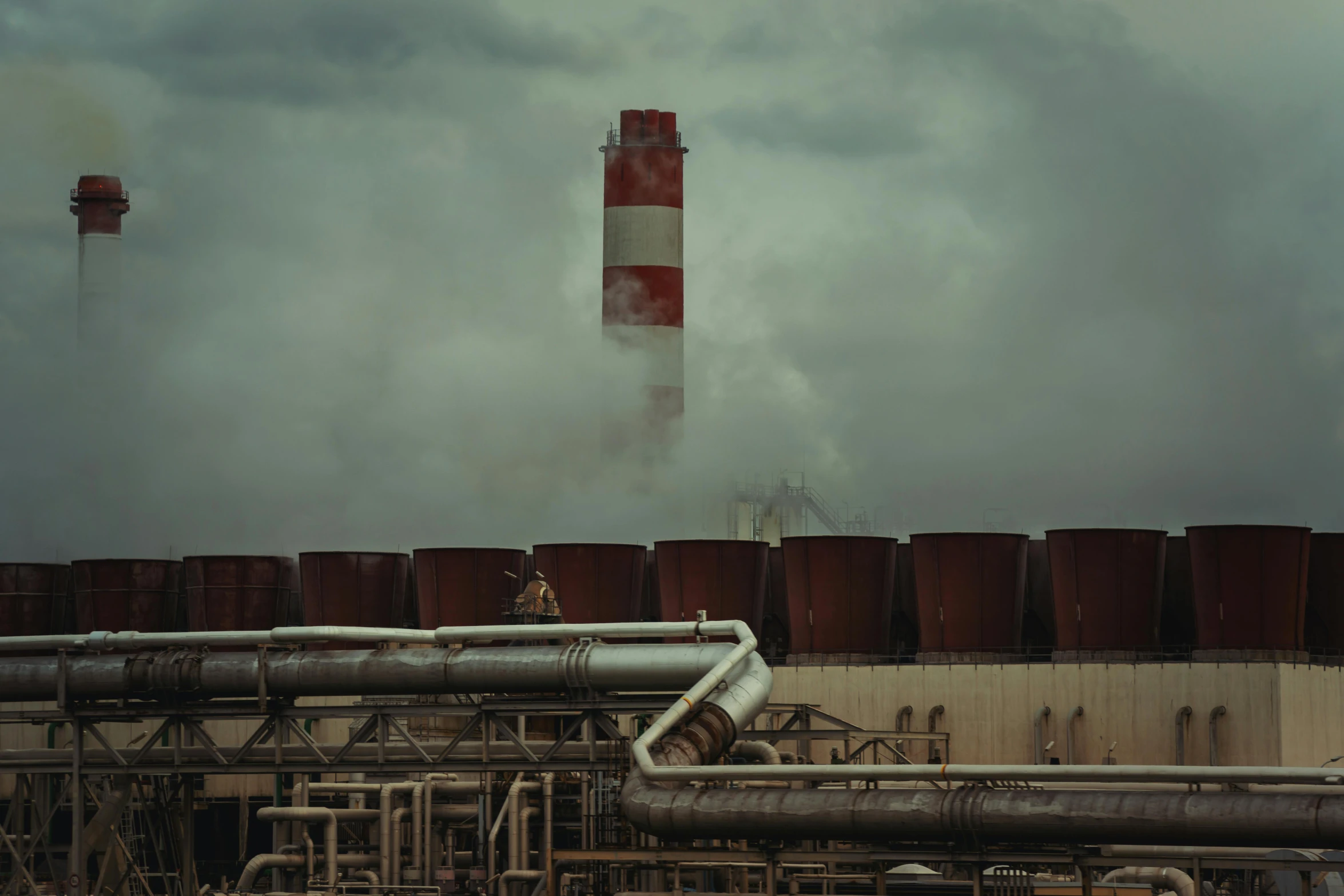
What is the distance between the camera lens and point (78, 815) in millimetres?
28828

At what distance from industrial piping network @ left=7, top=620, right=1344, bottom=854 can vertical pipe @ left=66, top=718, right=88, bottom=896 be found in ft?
2.91

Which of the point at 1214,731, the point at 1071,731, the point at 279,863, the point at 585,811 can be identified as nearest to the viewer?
the point at 585,811

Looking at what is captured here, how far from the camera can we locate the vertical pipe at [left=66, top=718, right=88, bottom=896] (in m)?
28.9

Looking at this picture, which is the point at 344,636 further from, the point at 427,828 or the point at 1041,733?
the point at 1041,733

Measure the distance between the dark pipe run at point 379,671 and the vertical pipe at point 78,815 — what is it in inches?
32.7

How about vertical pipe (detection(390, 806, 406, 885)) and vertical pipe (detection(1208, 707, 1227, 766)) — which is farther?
vertical pipe (detection(1208, 707, 1227, 766))

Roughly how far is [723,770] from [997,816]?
11.9 feet

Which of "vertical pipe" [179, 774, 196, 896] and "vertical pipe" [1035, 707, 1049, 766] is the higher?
"vertical pipe" [1035, 707, 1049, 766]

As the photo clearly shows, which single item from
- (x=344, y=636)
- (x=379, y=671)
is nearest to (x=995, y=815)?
(x=379, y=671)

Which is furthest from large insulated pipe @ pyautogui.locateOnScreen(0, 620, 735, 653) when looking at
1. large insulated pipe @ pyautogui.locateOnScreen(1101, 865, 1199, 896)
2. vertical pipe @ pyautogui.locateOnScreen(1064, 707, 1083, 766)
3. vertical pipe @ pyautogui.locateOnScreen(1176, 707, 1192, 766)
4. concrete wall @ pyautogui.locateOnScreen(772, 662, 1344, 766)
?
vertical pipe @ pyautogui.locateOnScreen(1176, 707, 1192, 766)

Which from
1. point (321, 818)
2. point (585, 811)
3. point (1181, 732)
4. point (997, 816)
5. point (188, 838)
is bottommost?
point (188, 838)

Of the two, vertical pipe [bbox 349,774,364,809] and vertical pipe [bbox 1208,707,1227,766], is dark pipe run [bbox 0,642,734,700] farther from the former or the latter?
vertical pipe [bbox 1208,707,1227,766]

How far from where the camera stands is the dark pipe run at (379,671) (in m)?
26.6

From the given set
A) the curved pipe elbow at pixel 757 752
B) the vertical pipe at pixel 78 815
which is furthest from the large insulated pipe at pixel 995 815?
the vertical pipe at pixel 78 815
